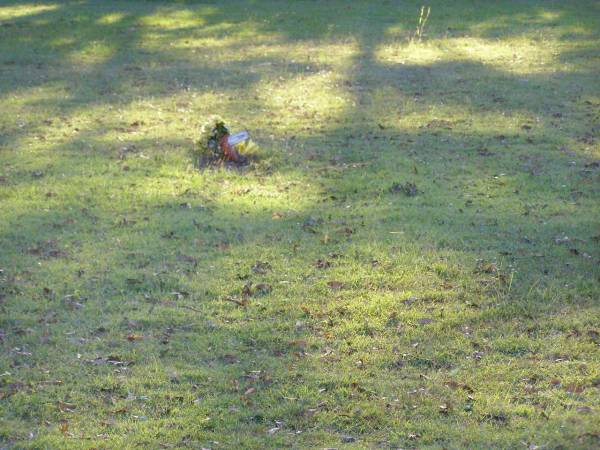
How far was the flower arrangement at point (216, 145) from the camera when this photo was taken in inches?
428

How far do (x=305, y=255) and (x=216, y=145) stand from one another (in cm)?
320

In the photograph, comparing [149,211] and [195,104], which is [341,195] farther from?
[195,104]

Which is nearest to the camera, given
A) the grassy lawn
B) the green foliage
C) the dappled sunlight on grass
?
the grassy lawn

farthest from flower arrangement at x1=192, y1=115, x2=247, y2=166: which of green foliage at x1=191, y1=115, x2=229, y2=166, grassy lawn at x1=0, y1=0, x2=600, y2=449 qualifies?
grassy lawn at x1=0, y1=0, x2=600, y2=449

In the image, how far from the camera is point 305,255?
824 centimetres

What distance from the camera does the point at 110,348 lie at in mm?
6547

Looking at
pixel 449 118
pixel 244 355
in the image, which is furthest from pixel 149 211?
pixel 449 118

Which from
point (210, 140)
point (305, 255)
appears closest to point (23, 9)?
point (210, 140)

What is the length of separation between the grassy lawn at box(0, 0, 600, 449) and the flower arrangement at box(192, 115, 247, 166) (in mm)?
291

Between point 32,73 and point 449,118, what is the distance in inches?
303

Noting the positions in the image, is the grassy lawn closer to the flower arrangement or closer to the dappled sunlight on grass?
the flower arrangement

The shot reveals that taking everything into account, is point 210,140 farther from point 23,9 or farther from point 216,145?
point 23,9

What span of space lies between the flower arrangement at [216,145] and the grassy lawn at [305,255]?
0.95 feet

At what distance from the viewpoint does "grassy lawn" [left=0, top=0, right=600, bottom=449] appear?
5.75 metres
